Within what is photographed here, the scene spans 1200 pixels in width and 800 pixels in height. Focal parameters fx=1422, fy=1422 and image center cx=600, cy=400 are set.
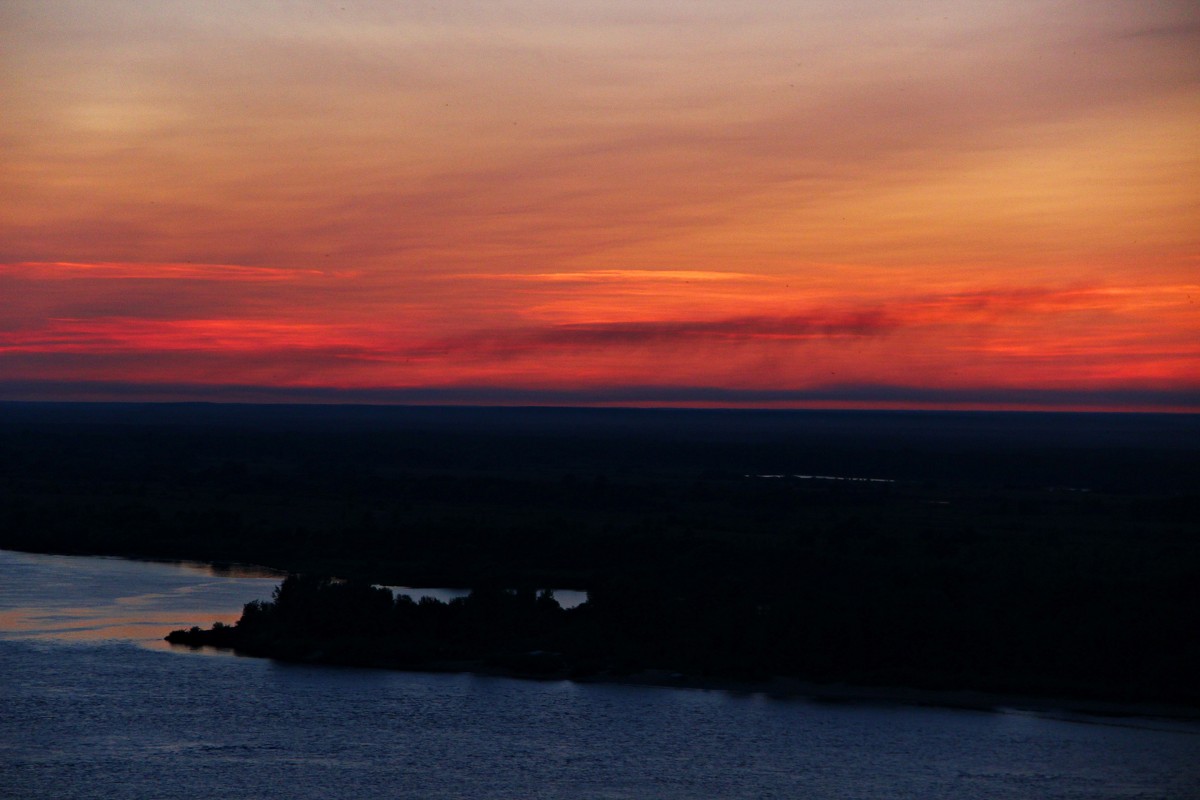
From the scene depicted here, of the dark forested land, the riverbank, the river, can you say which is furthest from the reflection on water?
the riverbank

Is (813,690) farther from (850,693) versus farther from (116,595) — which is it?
(116,595)

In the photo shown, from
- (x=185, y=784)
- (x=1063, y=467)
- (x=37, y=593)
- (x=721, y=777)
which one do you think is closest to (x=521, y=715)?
(x=721, y=777)

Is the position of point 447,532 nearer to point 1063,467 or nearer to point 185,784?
point 185,784

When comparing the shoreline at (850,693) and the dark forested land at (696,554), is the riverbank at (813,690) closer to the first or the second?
the shoreline at (850,693)

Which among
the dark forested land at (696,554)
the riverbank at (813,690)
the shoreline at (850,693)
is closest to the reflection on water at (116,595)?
the dark forested land at (696,554)

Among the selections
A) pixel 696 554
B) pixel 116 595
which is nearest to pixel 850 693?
pixel 696 554

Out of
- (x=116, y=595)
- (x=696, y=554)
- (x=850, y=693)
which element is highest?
(x=696, y=554)
